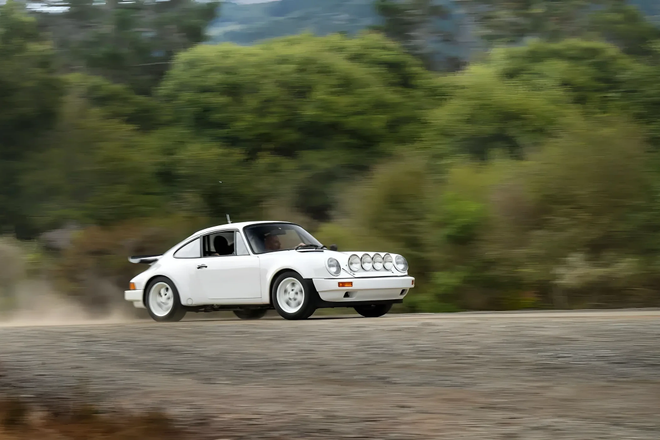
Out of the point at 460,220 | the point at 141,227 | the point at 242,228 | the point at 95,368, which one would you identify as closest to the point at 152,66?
the point at 141,227

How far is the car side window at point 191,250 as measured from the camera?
51.8ft

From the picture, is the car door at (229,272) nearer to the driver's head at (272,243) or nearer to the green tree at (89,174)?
the driver's head at (272,243)

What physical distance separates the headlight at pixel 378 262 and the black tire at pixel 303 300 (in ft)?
3.32

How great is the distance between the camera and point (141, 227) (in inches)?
979

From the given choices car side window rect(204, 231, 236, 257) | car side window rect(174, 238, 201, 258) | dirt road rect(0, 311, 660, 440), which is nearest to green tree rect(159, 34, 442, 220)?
car side window rect(174, 238, 201, 258)

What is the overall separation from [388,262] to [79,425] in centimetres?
789

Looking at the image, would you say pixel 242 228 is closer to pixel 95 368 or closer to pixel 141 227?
pixel 95 368

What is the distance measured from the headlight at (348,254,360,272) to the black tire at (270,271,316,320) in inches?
24.5

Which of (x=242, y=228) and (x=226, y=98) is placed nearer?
(x=242, y=228)

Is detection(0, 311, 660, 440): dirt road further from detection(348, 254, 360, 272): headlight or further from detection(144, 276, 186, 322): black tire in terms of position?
detection(144, 276, 186, 322): black tire

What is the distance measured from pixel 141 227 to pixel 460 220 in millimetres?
7879

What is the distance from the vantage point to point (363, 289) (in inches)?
559

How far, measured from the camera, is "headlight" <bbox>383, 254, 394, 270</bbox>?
1466 cm

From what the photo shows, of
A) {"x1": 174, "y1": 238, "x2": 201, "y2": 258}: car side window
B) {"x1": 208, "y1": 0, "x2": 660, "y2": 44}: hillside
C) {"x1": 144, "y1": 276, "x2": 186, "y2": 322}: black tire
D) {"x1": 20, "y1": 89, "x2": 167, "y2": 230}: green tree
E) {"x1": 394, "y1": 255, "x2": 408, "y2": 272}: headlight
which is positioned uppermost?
{"x1": 208, "y1": 0, "x2": 660, "y2": 44}: hillside
